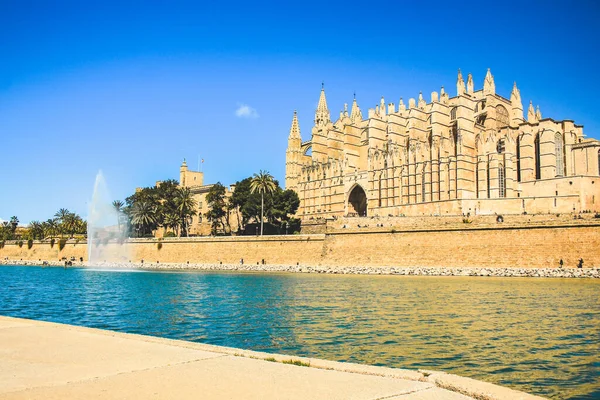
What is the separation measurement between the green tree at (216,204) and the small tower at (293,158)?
33.9 ft

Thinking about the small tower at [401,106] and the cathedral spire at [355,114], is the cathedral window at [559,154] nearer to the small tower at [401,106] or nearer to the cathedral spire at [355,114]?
the small tower at [401,106]

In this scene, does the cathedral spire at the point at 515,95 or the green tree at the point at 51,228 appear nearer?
the cathedral spire at the point at 515,95

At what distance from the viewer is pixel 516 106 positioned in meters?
58.3

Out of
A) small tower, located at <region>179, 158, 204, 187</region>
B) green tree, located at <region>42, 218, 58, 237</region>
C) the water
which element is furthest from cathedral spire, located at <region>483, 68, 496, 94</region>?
green tree, located at <region>42, 218, 58, 237</region>

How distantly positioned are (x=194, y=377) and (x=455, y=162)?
162 ft

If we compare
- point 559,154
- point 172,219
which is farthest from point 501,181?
point 172,219

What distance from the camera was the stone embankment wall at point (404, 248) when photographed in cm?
3628

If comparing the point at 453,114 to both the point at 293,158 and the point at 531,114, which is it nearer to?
the point at 531,114

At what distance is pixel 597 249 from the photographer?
114 ft

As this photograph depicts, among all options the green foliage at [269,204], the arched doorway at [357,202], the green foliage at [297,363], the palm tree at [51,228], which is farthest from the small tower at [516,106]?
the palm tree at [51,228]

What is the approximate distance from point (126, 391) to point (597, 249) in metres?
36.5

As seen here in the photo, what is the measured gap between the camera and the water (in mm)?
10258

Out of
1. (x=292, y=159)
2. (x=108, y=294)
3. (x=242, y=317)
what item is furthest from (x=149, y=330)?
(x=292, y=159)

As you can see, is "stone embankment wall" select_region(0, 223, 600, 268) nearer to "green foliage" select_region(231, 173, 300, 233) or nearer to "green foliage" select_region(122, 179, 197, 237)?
"green foliage" select_region(122, 179, 197, 237)
